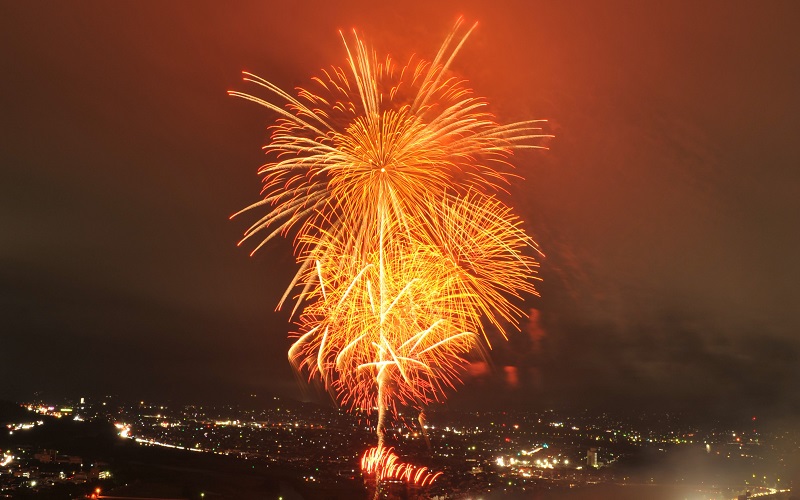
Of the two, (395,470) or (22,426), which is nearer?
(395,470)

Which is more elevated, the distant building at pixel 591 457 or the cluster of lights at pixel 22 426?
the distant building at pixel 591 457

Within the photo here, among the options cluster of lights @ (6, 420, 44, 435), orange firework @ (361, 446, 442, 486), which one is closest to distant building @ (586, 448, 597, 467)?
orange firework @ (361, 446, 442, 486)

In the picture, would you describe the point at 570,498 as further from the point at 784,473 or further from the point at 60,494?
the point at 60,494

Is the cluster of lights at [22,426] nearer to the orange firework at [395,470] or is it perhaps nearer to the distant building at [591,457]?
the orange firework at [395,470]

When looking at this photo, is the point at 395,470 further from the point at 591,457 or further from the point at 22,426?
the point at 22,426

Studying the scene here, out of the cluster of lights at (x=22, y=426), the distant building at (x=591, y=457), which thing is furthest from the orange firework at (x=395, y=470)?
the cluster of lights at (x=22, y=426)

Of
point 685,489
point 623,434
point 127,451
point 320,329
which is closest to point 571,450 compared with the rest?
point 623,434

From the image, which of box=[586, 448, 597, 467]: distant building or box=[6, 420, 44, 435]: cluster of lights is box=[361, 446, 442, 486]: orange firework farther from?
box=[6, 420, 44, 435]: cluster of lights

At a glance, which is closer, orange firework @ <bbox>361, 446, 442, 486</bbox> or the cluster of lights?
orange firework @ <bbox>361, 446, 442, 486</bbox>

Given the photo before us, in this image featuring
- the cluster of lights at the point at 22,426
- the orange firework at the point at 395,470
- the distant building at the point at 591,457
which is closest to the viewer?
the orange firework at the point at 395,470

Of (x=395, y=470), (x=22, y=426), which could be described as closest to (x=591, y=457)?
(x=395, y=470)

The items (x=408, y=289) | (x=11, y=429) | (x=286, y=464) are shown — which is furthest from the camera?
(x=11, y=429)
